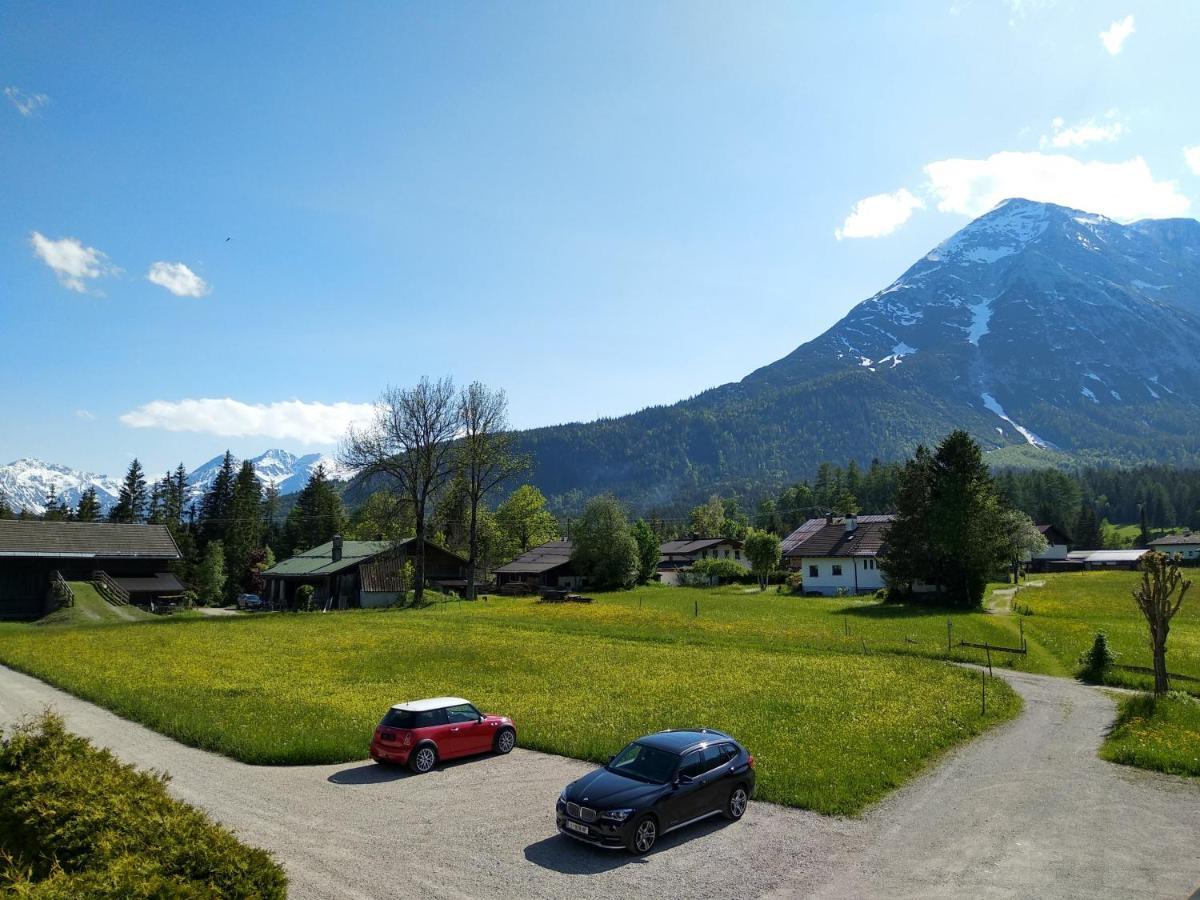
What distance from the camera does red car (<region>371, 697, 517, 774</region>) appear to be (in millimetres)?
17781

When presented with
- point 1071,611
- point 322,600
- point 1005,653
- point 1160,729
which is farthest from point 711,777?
point 322,600

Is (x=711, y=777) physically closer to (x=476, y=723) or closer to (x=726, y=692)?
(x=476, y=723)

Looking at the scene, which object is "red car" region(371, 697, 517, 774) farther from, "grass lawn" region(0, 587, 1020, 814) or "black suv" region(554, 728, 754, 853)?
"black suv" region(554, 728, 754, 853)

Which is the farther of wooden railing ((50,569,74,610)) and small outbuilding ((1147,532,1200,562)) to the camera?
small outbuilding ((1147,532,1200,562))

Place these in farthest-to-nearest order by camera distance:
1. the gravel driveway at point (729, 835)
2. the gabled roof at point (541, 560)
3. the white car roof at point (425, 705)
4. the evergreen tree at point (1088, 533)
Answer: the evergreen tree at point (1088, 533)
the gabled roof at point (541, 560)
the white car roof at point (425, 705)
the gravel driveway at point (729, 835)

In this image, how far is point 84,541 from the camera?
69250mm

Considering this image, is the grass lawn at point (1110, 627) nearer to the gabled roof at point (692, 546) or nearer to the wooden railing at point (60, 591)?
the gabled roof at point (692, 546)

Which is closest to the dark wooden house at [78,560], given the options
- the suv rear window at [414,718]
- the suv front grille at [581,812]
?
the suv rear window at [414,718]

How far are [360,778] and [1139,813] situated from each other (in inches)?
649

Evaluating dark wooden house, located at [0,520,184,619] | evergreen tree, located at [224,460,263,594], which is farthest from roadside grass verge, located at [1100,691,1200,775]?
evergreen tree, located at [224,460,263,594]

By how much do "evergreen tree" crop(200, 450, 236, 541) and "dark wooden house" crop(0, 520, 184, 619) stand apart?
114ft

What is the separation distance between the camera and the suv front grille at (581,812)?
41.4 feet

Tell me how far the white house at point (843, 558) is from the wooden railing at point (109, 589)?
65.8 metres

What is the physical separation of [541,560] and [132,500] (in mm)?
69420
